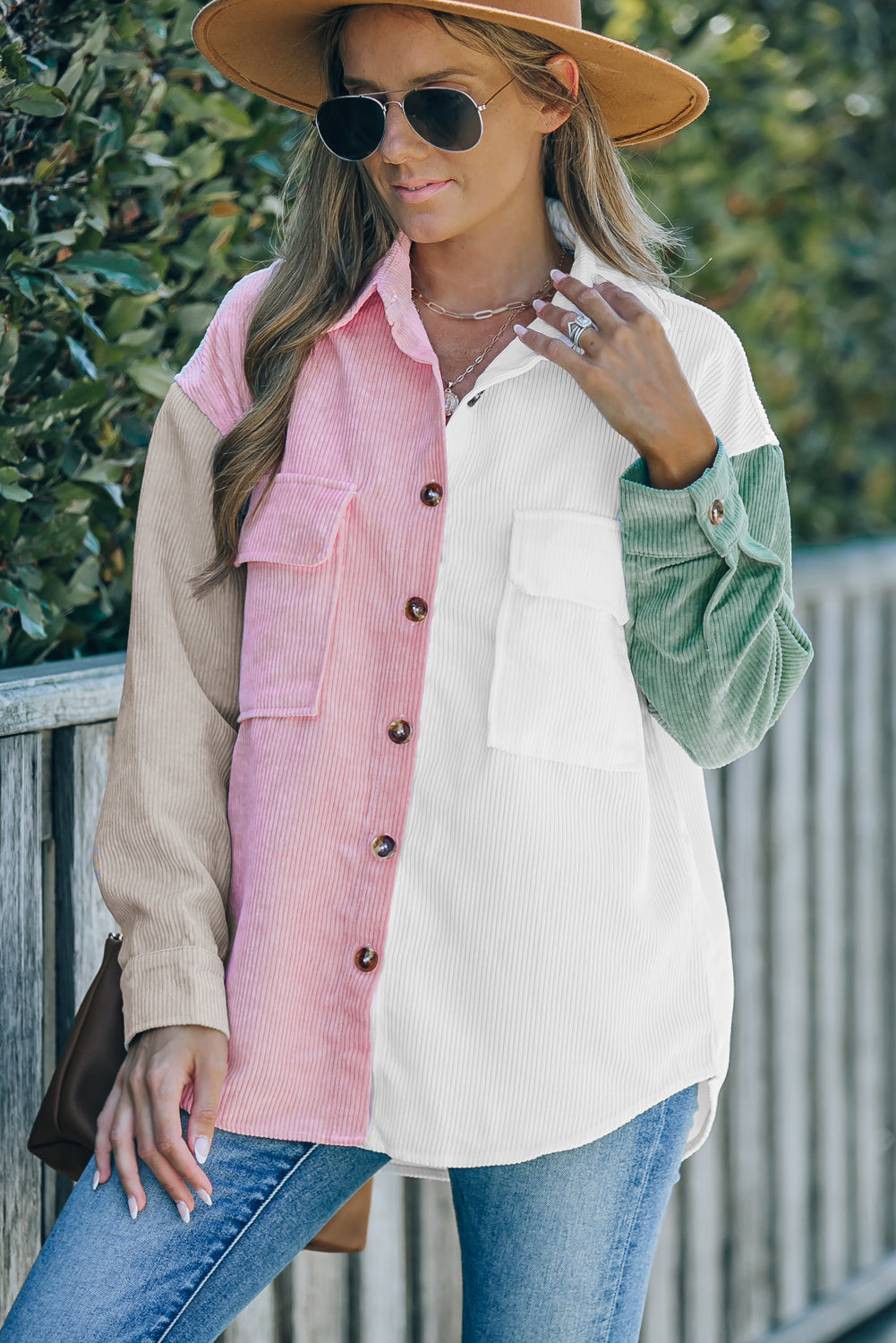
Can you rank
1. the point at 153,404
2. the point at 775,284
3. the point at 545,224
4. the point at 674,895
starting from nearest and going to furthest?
the point at 674,895
the point at 545,224
the point at 153,404
the point at 775,284

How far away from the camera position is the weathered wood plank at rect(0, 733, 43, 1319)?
1.94 m

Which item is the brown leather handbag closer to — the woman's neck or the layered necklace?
the layered necklace

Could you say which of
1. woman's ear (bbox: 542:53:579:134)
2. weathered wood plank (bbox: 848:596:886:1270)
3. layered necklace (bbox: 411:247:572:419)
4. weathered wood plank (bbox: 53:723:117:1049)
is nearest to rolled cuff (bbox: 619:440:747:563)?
layered necklace (bbox: 411:247:572:419)

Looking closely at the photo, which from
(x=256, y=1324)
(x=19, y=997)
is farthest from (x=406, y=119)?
(x=256, y=1324)

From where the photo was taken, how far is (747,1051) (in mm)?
3260

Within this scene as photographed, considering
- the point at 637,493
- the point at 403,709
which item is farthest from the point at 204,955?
the point at 637,493

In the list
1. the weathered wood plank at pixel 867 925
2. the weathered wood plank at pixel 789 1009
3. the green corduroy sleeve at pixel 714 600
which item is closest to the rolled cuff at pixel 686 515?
the green corduroy sleeve at pixel 714 600

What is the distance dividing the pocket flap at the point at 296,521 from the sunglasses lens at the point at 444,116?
392mm

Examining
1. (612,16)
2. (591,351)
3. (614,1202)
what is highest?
(612,16)

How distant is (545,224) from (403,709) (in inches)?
26.1

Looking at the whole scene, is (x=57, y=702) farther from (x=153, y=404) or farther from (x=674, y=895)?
(x=674, y=895)

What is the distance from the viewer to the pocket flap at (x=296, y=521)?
5.56ft

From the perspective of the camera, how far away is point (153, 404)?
230 centimetres

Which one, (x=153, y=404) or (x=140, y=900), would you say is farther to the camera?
(x=153, y=404)
